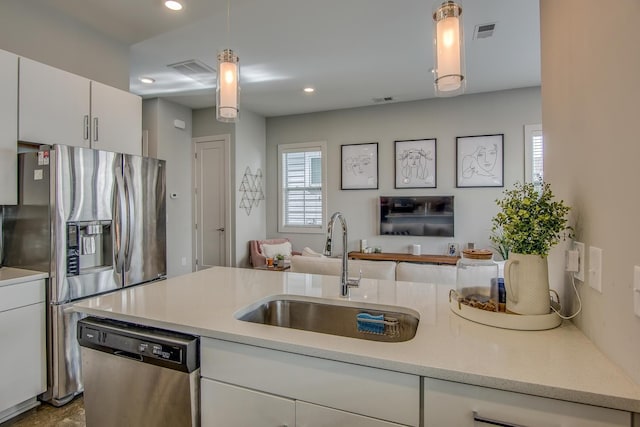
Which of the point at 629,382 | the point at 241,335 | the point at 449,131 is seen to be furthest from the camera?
the point at 449,131

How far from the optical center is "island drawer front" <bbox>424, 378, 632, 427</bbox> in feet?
2.63

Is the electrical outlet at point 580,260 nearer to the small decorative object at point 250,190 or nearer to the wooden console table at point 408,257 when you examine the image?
the wooden console table at point 408,257

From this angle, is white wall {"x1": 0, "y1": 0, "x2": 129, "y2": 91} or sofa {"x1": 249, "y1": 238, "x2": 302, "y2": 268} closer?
white wall {"x1": 0, "y1": 0, "x2": 129, "y2": 91}

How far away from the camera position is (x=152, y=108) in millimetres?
4797

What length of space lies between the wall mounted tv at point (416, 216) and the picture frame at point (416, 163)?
0.79 feet

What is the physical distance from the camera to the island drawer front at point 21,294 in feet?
6.49

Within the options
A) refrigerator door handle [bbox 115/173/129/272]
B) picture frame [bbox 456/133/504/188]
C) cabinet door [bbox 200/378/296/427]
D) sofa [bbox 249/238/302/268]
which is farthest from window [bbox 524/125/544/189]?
refrigerator door handle [bbox 115/173/129/272]

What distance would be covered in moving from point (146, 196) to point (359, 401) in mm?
2462

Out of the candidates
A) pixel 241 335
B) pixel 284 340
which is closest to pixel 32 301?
pixel 241 335

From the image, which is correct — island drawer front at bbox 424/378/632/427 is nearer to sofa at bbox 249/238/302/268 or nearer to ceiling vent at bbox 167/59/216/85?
ceiling vent at bbox 167/59/216/85

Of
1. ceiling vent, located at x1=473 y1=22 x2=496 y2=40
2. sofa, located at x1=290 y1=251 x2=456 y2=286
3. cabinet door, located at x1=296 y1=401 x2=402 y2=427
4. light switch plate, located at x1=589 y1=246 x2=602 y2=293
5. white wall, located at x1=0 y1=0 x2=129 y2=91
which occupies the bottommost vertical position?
cabinet door, located at x1=296 y1=401 x2=402 y2=427

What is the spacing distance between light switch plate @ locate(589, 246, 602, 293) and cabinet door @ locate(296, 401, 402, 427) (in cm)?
70

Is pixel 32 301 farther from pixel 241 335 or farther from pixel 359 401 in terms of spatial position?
pixel 359 401

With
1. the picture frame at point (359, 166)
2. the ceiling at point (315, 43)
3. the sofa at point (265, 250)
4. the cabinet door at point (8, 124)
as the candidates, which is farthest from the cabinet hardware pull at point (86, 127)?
the picture frame at point (359, 166)
